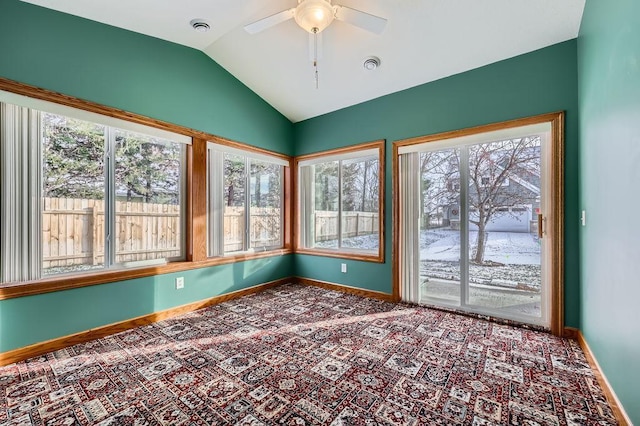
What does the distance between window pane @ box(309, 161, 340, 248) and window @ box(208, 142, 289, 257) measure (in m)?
0.56

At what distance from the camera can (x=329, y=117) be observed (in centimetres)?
439

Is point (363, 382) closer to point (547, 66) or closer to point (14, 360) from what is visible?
point (14, 360)

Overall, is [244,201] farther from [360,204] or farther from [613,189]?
[613,189]

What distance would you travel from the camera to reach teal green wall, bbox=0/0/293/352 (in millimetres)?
2291

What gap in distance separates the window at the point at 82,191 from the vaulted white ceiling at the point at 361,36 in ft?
3.24

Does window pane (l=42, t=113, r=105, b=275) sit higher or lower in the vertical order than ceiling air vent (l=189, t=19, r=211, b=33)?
lower

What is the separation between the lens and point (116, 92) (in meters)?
2.80

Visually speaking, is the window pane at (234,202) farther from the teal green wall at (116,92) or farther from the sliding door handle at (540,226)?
the sliding door handle at (540,226)

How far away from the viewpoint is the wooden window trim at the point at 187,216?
2.32m

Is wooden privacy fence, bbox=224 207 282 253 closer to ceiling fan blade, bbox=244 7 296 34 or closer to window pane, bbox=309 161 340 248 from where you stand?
window pane, bbox=309 161 340 248

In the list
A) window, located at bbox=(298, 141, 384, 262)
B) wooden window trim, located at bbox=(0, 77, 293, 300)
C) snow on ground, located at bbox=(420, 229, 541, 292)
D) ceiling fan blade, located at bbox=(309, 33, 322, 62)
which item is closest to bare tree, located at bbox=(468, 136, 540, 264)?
snow on ground, located at bbox=(420, 229, 541, 292)

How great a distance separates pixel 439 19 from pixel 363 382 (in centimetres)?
306

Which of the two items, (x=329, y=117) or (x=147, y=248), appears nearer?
(x=147, y=248)

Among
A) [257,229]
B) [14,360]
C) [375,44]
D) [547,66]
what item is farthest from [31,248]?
[547,66]
